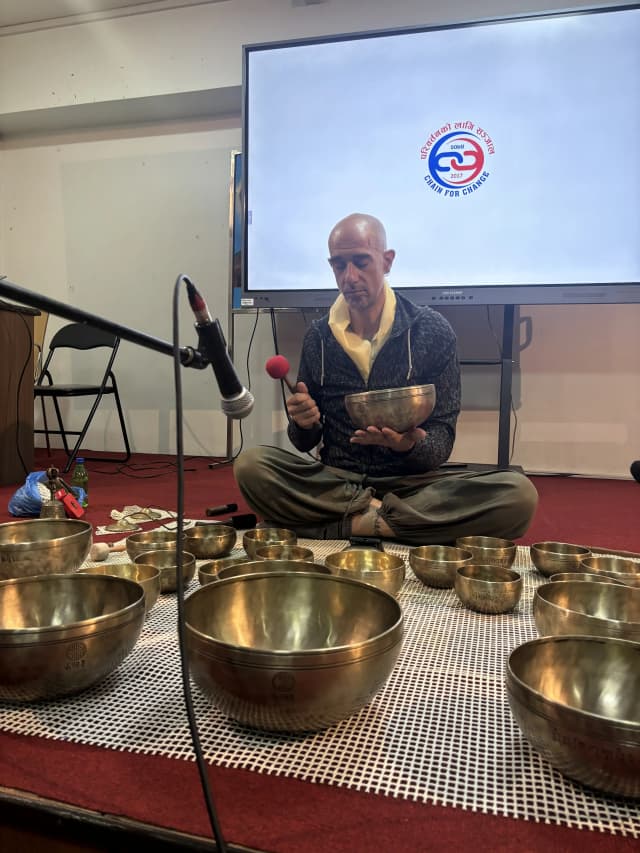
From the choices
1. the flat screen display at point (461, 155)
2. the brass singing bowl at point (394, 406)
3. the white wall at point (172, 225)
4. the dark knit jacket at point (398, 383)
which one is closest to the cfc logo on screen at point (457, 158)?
the flat screen display at point (461, 155)

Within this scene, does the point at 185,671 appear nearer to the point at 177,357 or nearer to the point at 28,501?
the point at 177,357

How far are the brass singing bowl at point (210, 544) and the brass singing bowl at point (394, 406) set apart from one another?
1.29 feet

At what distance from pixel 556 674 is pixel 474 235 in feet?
7.71

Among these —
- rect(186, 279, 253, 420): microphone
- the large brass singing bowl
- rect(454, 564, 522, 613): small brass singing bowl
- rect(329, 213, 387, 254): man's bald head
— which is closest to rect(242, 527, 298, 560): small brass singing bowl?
rect(454, 564, 522, 613): small brass singing bowl

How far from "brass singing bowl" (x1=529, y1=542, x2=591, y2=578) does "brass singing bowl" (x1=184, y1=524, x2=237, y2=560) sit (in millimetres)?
634

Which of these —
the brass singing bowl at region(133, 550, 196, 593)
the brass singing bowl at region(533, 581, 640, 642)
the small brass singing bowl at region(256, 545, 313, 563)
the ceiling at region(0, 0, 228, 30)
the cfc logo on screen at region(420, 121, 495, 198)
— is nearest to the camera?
the brass singing bowl at region(533, 581, 640, 642)

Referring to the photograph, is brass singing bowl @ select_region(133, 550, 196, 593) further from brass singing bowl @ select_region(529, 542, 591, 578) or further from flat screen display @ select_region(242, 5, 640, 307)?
flat screen display @ select_region(242, 5, 640, 307)

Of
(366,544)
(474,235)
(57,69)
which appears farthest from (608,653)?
(57,69)

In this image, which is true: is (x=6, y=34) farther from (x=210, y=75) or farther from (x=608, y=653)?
(x=608, y=653)

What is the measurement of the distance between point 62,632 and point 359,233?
52.3 inches

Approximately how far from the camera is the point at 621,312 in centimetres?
318

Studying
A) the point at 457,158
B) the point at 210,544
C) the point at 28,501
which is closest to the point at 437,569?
the point at 210,544

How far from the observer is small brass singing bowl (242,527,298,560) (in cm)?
132

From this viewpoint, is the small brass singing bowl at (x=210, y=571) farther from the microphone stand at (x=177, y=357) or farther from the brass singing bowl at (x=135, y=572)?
the microphone stand at (x=177, y=357)
